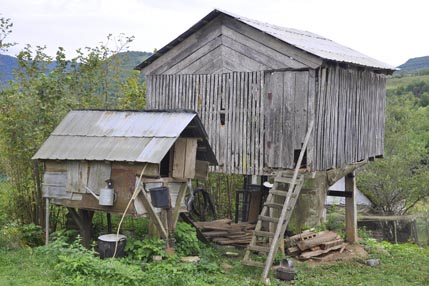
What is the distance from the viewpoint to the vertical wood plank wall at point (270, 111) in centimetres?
1258

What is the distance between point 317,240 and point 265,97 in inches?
164

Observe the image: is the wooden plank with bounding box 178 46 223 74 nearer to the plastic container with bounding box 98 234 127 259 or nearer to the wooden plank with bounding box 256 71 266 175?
the wooden plank with bounding box 256 71 266 175

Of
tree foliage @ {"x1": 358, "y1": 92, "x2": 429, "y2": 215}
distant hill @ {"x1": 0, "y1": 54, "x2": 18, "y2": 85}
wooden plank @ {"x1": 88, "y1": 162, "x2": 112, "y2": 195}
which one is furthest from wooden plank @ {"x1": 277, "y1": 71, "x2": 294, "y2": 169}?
tree foliage @ {"x1": 358, "y1": 92, "x2": 429, "y2": 215}

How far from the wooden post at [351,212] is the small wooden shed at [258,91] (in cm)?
221

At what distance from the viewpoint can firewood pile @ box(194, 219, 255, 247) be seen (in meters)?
14.5

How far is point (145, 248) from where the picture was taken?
428 inches

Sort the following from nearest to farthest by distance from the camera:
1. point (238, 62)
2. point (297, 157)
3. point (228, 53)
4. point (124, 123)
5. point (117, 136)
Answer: point (117, 136)
point (124, 123)
point (297, 157)
point (238, 62)
point (228, 53)

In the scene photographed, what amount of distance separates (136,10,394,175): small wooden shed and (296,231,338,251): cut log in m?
2.05

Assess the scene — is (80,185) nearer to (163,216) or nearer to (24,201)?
(163,216)

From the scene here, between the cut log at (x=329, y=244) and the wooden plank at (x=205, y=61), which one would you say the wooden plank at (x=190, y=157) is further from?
the cut log at (x=329, y=244)

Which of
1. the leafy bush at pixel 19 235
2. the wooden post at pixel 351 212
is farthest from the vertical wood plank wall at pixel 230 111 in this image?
the wooden post at pixel 351 212

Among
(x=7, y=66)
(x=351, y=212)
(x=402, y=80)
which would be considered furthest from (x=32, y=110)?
(x=402, y=80)

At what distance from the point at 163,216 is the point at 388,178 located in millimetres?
20798

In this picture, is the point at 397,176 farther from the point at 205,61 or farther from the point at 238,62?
the point at 205,61
